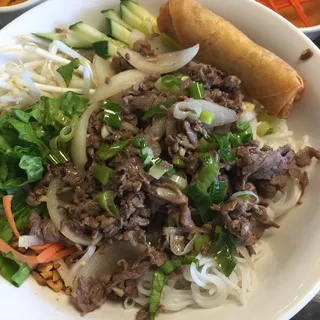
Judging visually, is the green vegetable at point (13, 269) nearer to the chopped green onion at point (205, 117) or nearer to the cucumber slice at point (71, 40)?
the chopped green onion at point (205, 117)

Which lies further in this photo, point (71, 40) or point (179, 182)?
point (71, 40)

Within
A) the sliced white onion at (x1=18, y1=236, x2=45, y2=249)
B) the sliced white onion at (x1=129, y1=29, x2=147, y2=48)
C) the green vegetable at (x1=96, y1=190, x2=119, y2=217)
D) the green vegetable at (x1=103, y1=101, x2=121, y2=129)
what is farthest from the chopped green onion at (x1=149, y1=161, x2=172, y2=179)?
the sliced white onion at (x1=129, y1=29, x2=147, y2=48)

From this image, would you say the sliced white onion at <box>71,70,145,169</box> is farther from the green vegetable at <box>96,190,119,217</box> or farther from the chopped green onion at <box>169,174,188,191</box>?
the chopped green onion at <box>169,174,188,191</box>

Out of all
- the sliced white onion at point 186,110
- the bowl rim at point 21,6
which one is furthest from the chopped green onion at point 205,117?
the bowl rim at point 21,6

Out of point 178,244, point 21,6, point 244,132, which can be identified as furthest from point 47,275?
point 21,6

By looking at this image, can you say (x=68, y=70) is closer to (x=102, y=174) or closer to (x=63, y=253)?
(x=102, y=174)

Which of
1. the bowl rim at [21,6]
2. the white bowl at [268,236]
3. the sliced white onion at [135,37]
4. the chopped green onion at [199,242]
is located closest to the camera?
the white bowl at [268,236]
